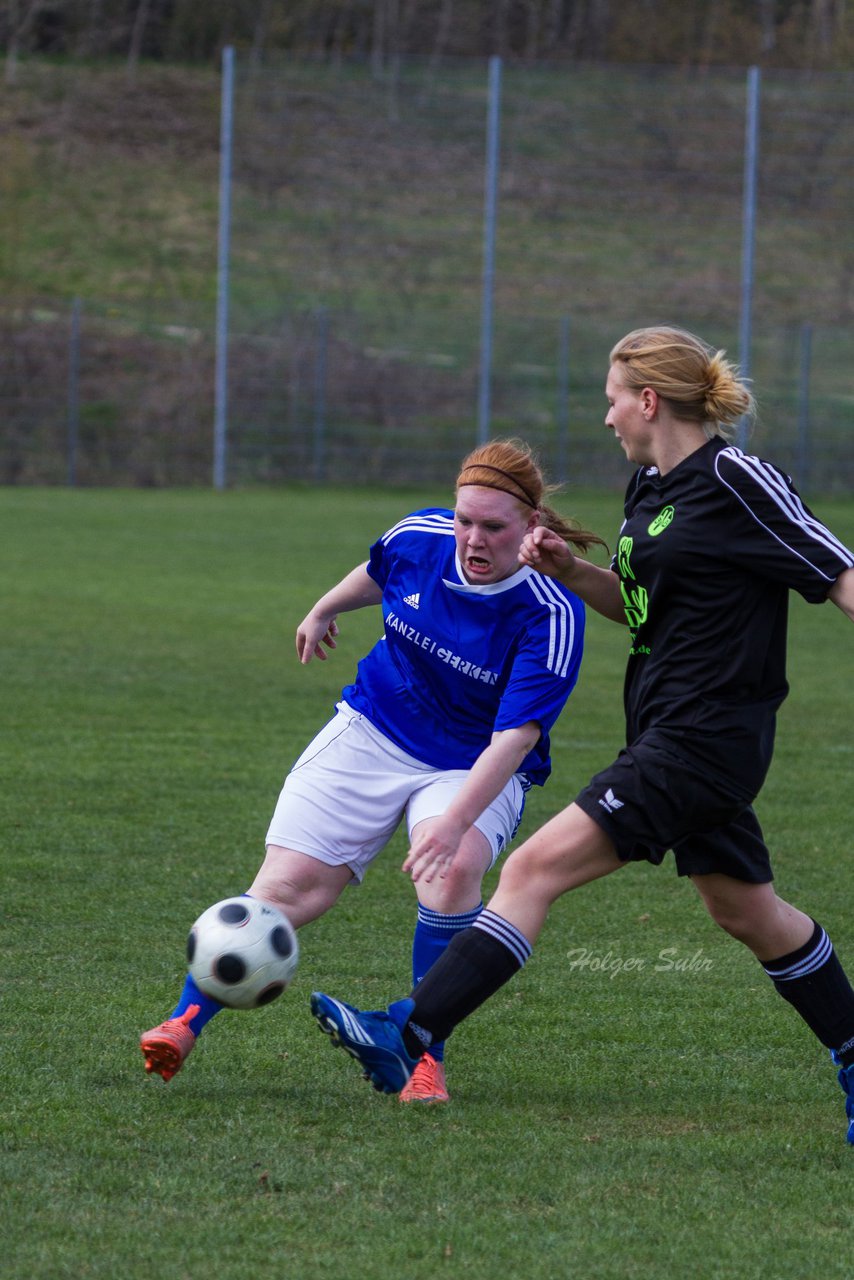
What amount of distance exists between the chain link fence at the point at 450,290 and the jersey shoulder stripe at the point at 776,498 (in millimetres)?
22445

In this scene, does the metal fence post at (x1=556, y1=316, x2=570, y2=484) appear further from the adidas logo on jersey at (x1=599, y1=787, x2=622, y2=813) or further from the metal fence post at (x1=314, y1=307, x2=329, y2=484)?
the adidas logo on jersey at (x1=599, y1=787, x2=622, y2=813)

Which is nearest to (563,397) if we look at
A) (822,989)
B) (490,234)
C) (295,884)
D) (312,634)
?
(490,234)

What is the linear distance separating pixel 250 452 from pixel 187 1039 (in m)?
23.3

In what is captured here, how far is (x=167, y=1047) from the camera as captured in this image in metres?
3.68

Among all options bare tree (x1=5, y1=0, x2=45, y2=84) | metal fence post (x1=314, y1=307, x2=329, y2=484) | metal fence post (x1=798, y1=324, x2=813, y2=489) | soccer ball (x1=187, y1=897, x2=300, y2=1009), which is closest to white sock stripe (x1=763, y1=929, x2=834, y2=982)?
soccer ball (x1=187, y1=897, x2=300, y2=1009)

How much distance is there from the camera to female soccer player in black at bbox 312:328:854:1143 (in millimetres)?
3537

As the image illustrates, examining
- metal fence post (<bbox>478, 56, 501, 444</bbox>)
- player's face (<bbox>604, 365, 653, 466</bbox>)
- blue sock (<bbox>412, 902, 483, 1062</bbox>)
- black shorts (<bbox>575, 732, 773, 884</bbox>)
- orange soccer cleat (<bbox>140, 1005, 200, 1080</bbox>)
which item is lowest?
orange soccer cleat (<bbox>140, 1005, 200, 1080</bbox>)

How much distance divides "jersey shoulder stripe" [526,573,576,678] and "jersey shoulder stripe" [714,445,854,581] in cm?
57

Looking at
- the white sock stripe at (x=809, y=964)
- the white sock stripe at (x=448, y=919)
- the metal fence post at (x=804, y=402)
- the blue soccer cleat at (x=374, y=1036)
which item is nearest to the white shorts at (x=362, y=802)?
the white sock stripe at (x=448, y=919)

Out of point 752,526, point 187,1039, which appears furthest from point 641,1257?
point 752,526

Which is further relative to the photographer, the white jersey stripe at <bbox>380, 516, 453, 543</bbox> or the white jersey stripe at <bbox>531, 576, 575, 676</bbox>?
the white jersey stripe at <bbox>380, 516, 453, 543</bbox>

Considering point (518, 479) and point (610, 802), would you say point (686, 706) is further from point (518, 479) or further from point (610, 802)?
point (518, 479)

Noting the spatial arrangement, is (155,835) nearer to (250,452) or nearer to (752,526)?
(752,526)

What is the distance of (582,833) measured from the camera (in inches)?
140
